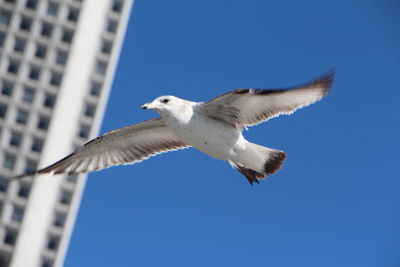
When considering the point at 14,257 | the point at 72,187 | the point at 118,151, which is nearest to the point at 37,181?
the point at 72,187

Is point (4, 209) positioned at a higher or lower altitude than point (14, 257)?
higher

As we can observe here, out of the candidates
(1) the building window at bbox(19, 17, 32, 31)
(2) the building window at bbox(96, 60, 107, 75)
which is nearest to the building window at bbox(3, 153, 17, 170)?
(2) the building window at bbox(96, 60, 107, 75)

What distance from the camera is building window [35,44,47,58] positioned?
36.6 m

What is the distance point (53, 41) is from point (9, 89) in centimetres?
360

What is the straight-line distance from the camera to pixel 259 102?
697 centimetres

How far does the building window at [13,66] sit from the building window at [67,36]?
2927mm

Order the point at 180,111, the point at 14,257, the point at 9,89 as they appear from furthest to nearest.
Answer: the point at 9,89
the point at 14,257
the point at 180,111

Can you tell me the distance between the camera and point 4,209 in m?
33.4

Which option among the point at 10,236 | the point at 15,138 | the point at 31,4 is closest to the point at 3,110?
the point at 15,138

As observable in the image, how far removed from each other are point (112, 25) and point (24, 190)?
1083 cm

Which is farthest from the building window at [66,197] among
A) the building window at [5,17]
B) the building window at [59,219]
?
the building window at [5,17]

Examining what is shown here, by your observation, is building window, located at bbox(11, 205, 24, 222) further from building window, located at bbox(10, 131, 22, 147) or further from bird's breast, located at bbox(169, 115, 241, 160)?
bird's breast, located at bbox(169, 115, 241, 160)

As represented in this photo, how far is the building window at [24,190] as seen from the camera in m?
34.0

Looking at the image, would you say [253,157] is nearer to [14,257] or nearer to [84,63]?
[14,257]
